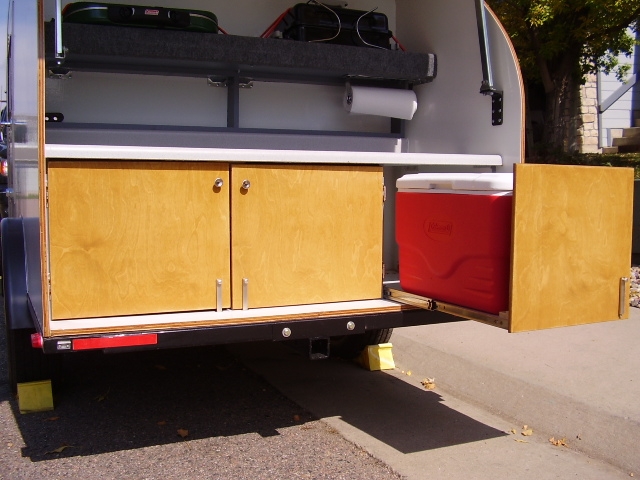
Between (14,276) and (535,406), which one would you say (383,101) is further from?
(14,276)

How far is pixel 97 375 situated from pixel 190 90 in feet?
7.03

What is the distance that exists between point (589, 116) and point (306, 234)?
37.9 feet

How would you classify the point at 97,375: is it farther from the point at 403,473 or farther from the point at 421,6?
the point at 421,6

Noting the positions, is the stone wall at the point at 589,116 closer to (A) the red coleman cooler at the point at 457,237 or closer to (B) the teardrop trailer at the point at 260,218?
(B) the teardrop trailer at the point at 260,218

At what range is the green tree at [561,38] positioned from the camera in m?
8.86

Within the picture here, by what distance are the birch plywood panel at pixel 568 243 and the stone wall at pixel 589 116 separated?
10.7 metres

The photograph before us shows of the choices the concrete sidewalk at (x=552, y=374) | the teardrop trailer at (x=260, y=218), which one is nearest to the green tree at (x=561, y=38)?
the concrete sidewalk at (x=552, y=374)

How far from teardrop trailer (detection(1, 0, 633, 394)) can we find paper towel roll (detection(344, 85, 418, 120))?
356 millimetres

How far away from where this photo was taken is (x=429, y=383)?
16.1 ft

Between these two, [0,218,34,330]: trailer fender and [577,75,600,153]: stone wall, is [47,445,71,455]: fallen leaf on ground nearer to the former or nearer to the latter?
[0,218,34,330]: trailer fender

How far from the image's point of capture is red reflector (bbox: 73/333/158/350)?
3195 millimetres

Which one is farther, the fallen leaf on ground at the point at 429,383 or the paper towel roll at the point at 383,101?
the paper towel roll at the point at 383,101

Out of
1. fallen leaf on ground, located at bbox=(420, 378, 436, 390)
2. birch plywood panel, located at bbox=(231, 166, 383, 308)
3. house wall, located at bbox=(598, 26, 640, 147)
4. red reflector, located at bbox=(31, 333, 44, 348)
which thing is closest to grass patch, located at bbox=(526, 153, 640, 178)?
house wall, located at bbox=(598, 26, 640, 147)

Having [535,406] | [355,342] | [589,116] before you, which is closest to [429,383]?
[355,342]
